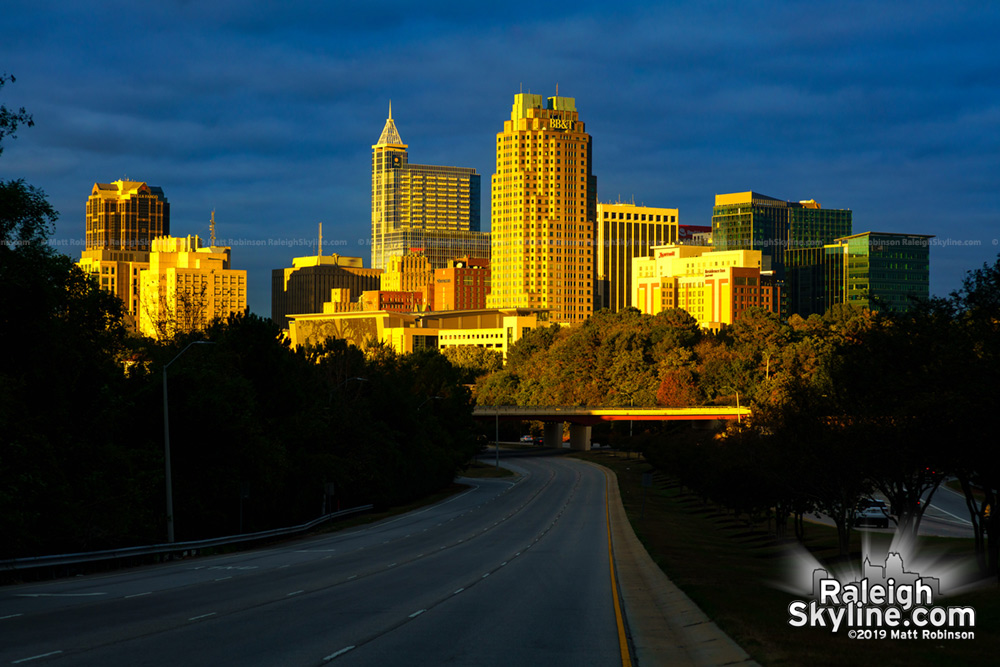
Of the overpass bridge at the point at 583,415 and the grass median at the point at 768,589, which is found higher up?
the grass median at the point at 768,589

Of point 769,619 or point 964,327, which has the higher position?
point 964,327

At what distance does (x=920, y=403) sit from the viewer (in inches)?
986

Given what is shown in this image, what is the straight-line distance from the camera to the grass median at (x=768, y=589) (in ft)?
54.3

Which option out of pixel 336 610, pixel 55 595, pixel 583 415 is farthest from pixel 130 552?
pixel 583 415

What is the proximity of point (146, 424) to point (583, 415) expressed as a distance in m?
123

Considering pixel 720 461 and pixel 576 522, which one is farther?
pixel 720 461

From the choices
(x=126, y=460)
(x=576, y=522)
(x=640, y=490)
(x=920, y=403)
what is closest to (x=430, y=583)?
(x=920, y=403)

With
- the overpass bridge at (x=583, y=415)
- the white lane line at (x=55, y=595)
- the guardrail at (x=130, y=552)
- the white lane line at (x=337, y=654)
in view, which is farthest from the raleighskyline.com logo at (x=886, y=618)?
the overpass bridge at (x=583, y=415)

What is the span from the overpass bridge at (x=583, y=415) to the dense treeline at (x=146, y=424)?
80.8m

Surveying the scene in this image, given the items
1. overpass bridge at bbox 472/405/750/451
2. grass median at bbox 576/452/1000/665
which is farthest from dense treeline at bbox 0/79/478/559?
overpass bridge at bbox 472/405/750/451

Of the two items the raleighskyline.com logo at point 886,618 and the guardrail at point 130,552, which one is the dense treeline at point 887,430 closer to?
the raleighskyline.com logo at point 886,618

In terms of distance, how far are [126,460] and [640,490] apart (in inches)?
2371

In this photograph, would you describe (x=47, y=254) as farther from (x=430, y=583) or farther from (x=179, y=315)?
(x=179, y=315)

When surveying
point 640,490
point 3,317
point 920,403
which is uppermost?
point 3,317
